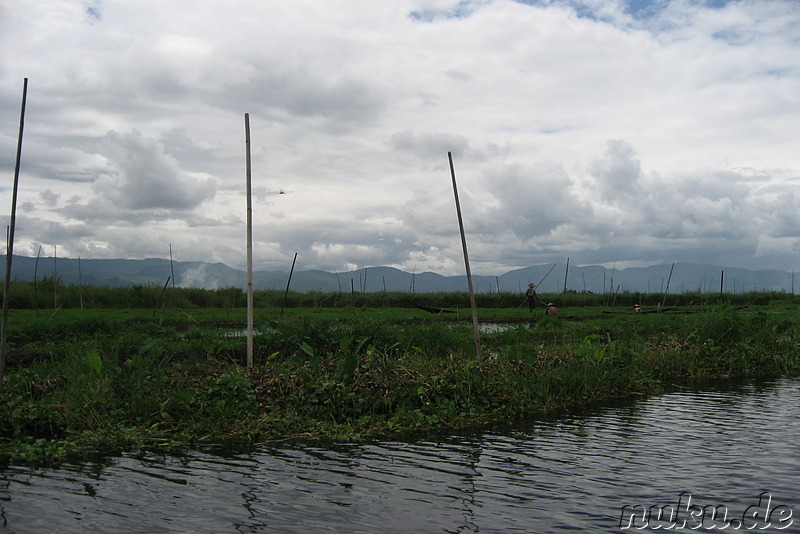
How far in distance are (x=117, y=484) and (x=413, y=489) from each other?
2.91m

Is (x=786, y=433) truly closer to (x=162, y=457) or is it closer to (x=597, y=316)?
(x=162, y=457)

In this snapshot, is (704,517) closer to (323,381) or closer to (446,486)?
(446,486)

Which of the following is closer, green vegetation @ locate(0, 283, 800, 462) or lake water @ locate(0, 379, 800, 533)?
lake water @ locate(0, 379, 800, 533)

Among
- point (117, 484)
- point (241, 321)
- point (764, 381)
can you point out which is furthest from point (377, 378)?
point (241, 321)

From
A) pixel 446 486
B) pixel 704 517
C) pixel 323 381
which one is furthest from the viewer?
pixel 323 381

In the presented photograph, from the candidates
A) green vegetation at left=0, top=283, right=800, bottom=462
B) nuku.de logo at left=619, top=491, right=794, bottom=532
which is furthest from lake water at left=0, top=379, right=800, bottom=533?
green vegetation at left=0, top=283, right=800, bottom=462

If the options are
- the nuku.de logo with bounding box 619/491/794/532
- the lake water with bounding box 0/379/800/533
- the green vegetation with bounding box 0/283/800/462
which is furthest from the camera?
the green vegetation with bounding box 0/283/800/462

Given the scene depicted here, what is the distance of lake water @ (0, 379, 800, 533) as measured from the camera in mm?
5125

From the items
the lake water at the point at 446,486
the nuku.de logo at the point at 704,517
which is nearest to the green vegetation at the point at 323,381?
the lake water at the point at 446,486

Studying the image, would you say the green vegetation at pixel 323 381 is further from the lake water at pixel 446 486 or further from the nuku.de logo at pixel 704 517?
the nuku.de logo at pixel 704 517

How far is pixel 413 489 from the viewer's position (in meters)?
5.91

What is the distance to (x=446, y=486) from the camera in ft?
19.7

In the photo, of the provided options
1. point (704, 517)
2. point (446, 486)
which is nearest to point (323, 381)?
point (446, 486)

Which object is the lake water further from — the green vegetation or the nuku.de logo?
the green vegetation
